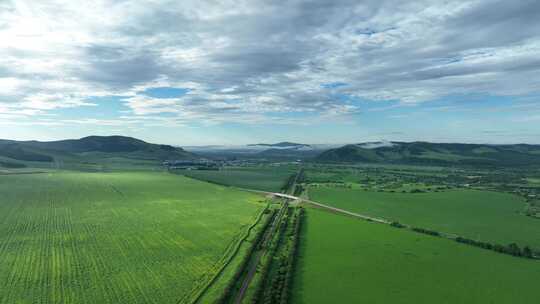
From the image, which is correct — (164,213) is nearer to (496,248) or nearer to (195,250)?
(195,250)

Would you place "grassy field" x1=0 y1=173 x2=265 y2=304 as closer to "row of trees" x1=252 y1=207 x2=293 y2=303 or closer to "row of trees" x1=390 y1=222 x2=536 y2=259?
"row of trees" x1=252 y1=207 x2=293 y2=303

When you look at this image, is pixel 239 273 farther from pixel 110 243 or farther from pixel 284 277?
pixel 110 243

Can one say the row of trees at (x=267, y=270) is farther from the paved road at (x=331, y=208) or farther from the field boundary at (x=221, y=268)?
the paved road at (x=331, y=208)

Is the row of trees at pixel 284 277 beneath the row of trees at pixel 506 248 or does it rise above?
above

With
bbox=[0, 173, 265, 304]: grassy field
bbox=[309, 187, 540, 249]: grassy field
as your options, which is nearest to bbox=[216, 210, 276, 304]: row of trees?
bbox=[0, 173, 265, 304]: grassy field

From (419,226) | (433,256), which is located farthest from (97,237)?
(419,226)

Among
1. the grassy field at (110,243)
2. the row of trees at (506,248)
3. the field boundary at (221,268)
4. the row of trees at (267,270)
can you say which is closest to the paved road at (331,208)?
the grassy field at (110,243)
